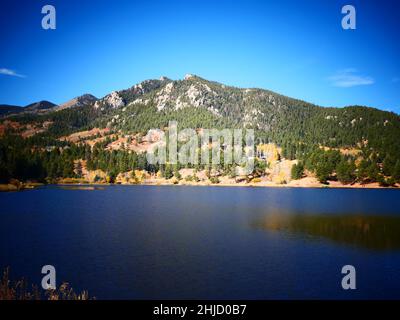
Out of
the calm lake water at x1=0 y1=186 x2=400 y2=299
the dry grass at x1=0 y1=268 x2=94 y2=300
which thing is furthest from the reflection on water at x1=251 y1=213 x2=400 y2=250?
the dry grass at x1=0 y1=268 x2=94 y2=300

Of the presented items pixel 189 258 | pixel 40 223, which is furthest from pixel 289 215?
pixel 40 223

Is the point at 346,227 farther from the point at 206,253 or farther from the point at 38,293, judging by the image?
the point at 38,293

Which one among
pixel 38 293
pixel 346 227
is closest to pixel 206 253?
pixel 38 293

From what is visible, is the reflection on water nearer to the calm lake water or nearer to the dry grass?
the calm lake water
